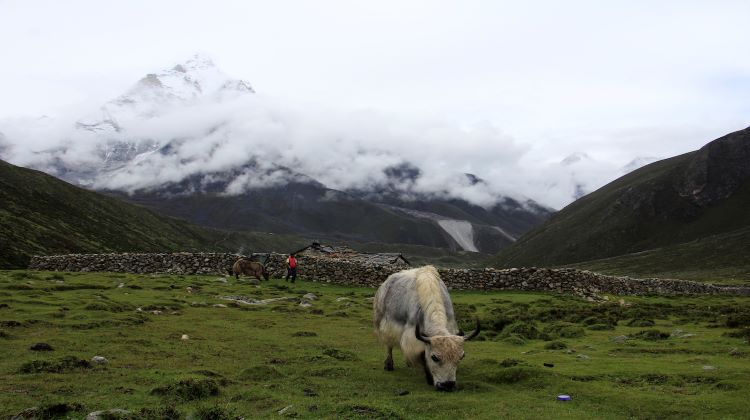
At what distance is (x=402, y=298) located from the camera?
15859 mm

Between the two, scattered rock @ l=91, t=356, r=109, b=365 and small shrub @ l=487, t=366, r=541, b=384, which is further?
scattered rock @ l=91, t=356, r=109, b=365

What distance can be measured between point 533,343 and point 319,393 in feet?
35.5

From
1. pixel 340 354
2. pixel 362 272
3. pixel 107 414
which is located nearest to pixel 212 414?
pixel 107 414

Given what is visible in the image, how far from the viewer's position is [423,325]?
14211mm

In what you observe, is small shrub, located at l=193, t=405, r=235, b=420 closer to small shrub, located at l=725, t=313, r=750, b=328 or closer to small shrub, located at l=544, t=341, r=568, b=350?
small shrub, located at l=544, t=341, r=568, b=350

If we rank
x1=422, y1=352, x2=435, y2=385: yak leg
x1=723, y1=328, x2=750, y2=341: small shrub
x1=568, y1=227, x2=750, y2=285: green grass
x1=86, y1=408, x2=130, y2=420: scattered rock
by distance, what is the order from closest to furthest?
x1=86, y1=408, x2=130, y2=420: scattered rock
x1=422, y1=352, x2=435, y2=385: yak leg
x1=723, y1=328, x2=750, y2=341: small shrub
x1=568, y1=227, x2=750, y2=285: green grass

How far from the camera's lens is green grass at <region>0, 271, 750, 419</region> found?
11656 millimetres

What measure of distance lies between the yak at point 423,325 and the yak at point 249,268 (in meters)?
29.4

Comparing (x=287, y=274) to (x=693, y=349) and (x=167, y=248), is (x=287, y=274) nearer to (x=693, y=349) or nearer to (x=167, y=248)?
(x=693, y=349)

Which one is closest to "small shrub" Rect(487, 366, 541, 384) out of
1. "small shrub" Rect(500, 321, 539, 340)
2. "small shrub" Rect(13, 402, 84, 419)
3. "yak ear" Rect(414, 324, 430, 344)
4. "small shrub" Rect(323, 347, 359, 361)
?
"yak ear" Rect(414, 324, 430, 344)

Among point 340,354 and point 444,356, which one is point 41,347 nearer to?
point 340,354

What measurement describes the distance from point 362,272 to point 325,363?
29775 millimetres

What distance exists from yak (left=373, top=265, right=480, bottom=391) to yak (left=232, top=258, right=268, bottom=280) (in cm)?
2940

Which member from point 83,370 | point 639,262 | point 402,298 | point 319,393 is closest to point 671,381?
point 402,298
